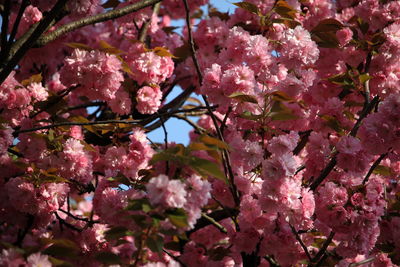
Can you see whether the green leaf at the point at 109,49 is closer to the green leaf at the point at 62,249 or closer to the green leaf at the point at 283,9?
the green leaf at the point at 283,9

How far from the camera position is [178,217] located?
191 cm

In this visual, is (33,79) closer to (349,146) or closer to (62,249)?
(62,249)

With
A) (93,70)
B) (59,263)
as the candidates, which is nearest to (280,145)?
(59,263)

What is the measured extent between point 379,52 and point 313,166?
0.90 meters

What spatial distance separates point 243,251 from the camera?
9.32 feet

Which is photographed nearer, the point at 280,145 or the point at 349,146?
the point at 280,145

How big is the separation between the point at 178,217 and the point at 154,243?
122 millimetres

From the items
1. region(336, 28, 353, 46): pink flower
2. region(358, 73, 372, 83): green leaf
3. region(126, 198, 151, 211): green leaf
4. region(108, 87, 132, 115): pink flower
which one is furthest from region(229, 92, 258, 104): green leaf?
region(336, 28, 353, 46): pink flower

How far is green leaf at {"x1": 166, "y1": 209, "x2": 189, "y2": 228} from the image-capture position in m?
1.89

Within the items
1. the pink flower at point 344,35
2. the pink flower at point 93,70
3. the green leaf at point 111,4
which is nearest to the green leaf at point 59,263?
the pink flower at point 93,70

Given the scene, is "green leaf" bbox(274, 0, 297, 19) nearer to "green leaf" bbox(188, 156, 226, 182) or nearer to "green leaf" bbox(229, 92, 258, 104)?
"green leaf" bbox(229, 92, 258, 104)

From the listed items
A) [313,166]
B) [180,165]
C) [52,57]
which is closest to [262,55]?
[313,166]

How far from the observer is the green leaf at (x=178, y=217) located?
1.89 meters

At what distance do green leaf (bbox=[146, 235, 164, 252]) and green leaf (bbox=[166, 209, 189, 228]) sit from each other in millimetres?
86
